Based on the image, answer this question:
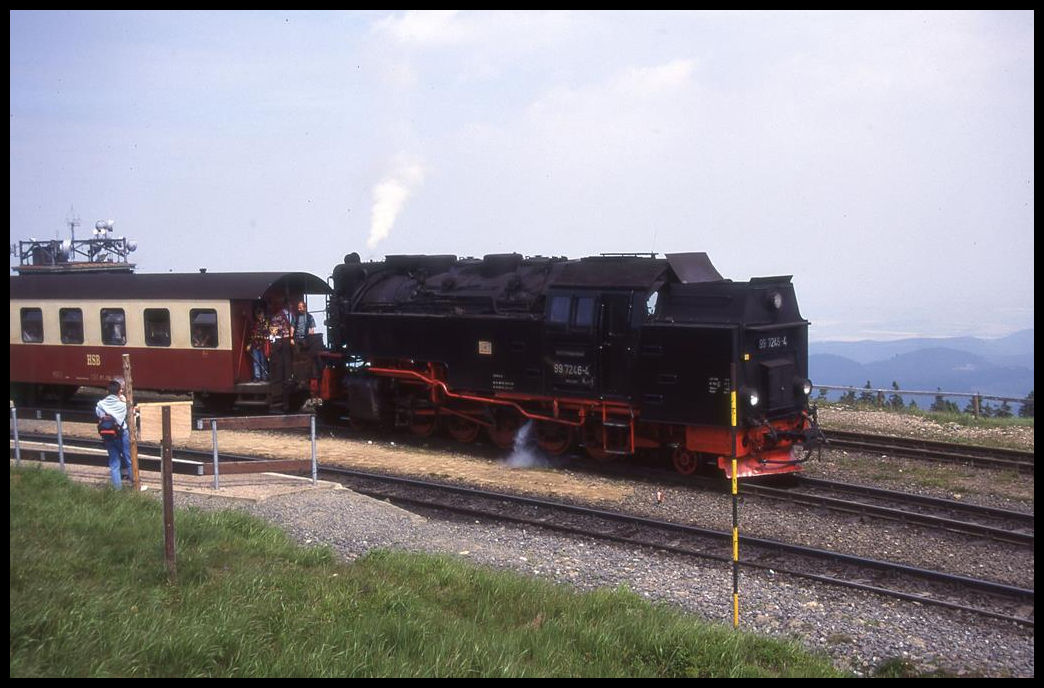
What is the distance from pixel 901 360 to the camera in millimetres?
64438

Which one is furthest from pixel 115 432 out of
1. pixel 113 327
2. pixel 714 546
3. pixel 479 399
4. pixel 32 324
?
pixel 32 324

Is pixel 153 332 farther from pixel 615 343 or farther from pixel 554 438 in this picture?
pixel 615 343

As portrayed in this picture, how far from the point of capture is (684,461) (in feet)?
44.3

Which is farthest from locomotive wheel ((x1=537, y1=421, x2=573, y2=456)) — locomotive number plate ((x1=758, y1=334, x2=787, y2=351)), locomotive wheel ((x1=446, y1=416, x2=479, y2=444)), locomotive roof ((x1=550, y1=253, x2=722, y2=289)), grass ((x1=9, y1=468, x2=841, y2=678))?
grass ((x1=9, y1=468, x2=841, y2=678))

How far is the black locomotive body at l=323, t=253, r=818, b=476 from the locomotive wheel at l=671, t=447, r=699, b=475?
2cm

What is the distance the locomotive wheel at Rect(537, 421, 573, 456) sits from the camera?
1459 centimetres

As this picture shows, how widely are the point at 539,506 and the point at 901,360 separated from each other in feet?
194

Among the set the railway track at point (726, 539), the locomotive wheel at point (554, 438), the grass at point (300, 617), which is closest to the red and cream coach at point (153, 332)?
the railway track at point (726, 539)

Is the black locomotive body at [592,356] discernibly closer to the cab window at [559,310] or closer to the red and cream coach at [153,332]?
the cab window at [559,310]

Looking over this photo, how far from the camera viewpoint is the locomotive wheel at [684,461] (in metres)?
13.4

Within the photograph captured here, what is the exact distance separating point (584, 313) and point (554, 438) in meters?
2.32

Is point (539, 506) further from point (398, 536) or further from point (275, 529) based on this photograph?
point (275, 529)

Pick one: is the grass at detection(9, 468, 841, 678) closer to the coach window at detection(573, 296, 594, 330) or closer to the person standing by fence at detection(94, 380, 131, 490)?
the person standing by fence at detection(94, 380, 131, 490)

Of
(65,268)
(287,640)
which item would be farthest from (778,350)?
(65,268)
